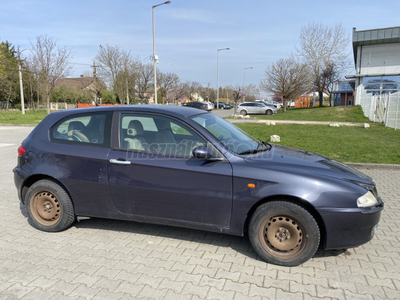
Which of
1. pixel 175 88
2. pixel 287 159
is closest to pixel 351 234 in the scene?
pixel 287 159

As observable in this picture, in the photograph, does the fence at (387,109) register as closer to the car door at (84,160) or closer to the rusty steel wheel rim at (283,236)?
the rusty steel wheel rim at (283,236)

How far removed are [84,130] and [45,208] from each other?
1168 mm

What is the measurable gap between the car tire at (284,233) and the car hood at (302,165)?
0.39m

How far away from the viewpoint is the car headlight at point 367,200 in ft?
10.1

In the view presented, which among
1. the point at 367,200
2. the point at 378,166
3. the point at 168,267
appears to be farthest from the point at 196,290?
the point at 378,166

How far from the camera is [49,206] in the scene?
4055mm

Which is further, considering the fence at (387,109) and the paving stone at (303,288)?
the fence at (387,109)

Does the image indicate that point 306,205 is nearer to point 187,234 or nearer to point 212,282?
point 212,282

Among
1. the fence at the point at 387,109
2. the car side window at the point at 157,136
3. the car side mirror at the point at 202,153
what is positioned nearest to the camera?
the car side mirror at the point at 202,153

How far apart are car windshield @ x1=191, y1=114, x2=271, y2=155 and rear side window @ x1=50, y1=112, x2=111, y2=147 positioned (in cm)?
114

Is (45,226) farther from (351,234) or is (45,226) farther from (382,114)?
(382,114)

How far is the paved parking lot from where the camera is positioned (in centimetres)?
280

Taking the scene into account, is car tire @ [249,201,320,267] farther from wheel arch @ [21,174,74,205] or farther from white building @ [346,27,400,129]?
white building @ [346,27,400,129]

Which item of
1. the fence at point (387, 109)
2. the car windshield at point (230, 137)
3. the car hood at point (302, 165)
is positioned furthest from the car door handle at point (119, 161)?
the fence at point (387, 109)
